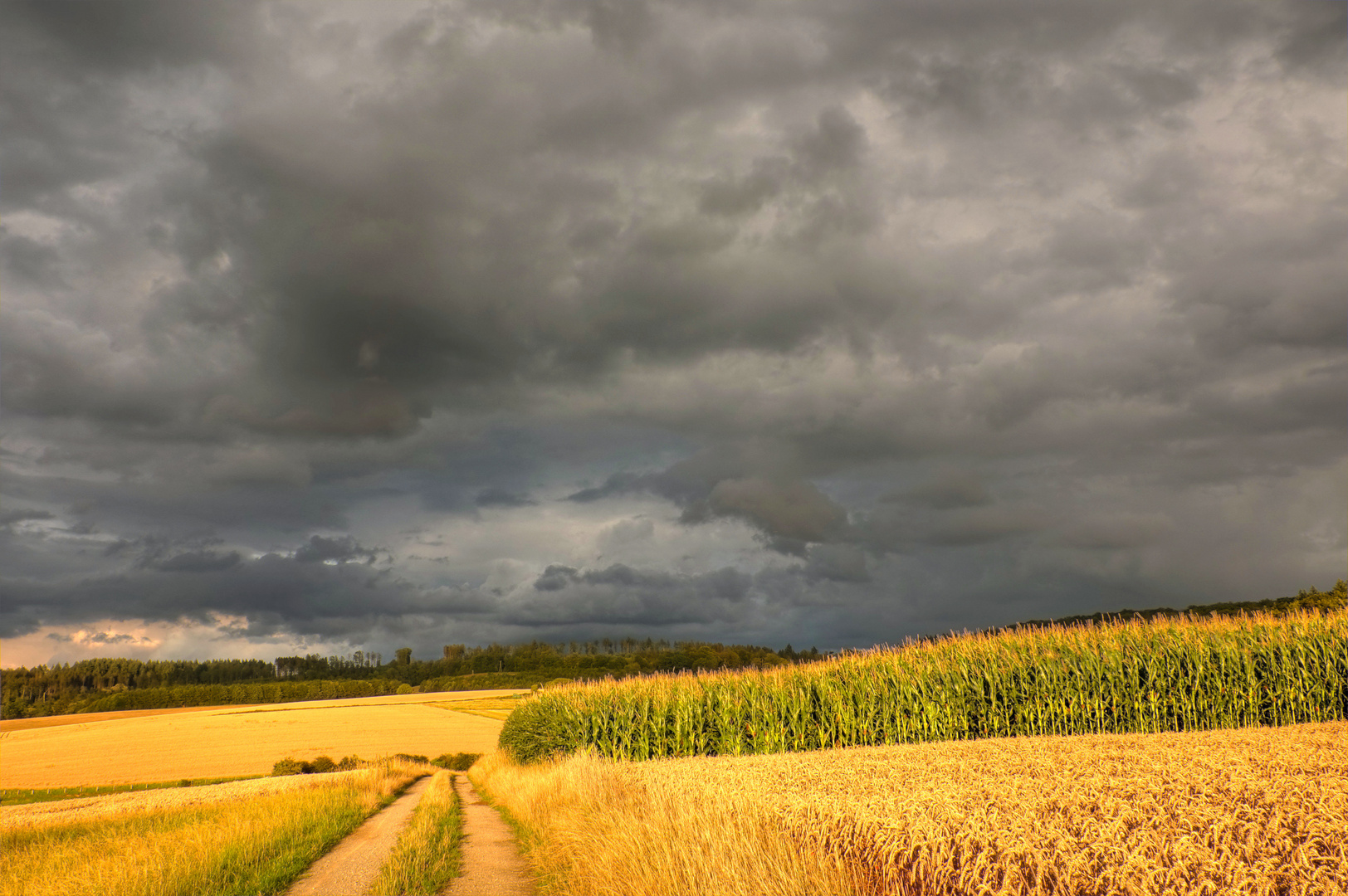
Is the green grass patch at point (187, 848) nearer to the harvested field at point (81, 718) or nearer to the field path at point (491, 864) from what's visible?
the field path at point (491, 864)

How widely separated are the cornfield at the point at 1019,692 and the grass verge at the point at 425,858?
675cm

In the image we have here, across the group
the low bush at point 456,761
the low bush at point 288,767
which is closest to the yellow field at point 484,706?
the low bush at point 456,761

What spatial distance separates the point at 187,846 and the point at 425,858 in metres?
6.02

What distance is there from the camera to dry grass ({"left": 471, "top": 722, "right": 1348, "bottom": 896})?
12.7 ft

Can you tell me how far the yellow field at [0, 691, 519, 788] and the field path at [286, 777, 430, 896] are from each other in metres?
43.3

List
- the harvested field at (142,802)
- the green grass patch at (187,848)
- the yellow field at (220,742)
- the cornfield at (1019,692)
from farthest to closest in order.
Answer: the yellow field at (220,742) → the harvested field at (142,802) → the cornfield at (1019,692) → the green grass patch at (187,848)

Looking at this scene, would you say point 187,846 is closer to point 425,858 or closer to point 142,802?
point 425,858

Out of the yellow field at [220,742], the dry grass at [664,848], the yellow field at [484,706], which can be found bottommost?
the yellow field at [484,706]

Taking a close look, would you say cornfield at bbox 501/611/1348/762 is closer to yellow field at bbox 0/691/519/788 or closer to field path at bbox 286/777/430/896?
field path at bbox 286/777/430/896

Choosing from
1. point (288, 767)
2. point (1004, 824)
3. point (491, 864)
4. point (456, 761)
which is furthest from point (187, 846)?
point (456, 761)

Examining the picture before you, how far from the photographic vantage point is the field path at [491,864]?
10.7 meters

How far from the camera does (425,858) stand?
480 inches

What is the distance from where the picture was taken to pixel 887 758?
32.0 ft

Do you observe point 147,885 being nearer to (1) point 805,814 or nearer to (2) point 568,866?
(2) point 568,866
